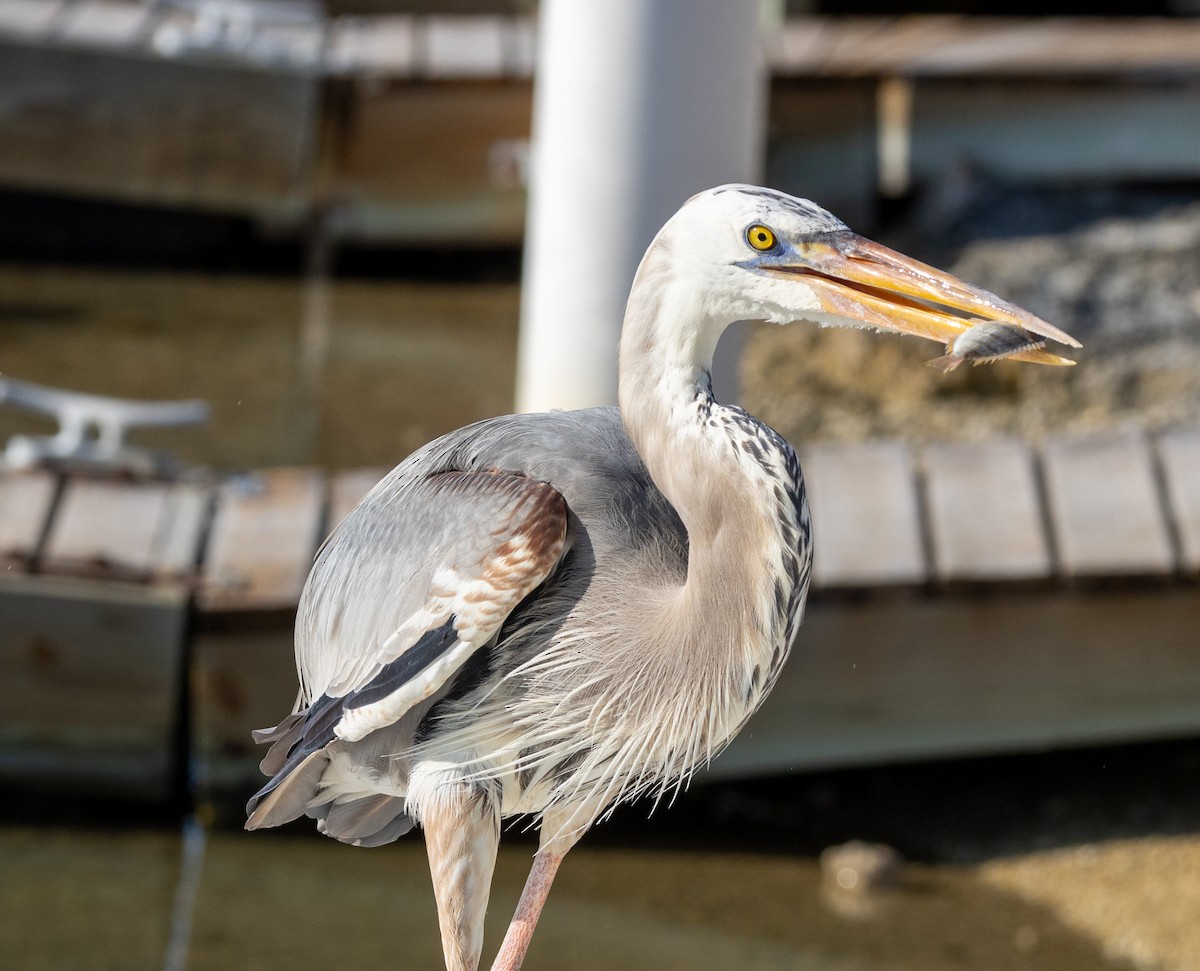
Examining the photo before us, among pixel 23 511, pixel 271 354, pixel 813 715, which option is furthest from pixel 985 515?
pixel 271 354

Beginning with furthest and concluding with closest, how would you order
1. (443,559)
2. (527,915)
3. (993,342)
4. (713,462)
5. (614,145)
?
1. (614,145)
2. (527,915)
3. (443,559)
4. (713,462)
5. (993,342)

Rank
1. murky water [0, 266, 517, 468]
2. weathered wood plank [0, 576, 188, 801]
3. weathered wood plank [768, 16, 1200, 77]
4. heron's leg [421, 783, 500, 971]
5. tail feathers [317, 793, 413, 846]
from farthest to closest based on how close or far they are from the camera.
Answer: weathered wood plank [768, 16, 1200, 77] → murky water [0, 266, 517, 468] → weathered wood plank [0, 576, 188, 801] → tail feathers [317, 793, 413, 846] → heron's leg [421, 783, 500, 971]

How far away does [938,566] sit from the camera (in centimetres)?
366

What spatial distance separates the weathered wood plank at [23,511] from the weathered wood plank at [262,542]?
1.28ft

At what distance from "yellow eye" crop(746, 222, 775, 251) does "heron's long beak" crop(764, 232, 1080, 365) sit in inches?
1.0

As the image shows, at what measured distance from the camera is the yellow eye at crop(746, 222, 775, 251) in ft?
6.14

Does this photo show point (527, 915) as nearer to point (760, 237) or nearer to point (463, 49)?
point (760, 237)

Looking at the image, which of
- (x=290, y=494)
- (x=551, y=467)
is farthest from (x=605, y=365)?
(x=551, y=467)

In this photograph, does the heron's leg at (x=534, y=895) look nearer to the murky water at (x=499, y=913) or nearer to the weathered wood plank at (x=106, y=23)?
the murky water at (x=499, y=913)

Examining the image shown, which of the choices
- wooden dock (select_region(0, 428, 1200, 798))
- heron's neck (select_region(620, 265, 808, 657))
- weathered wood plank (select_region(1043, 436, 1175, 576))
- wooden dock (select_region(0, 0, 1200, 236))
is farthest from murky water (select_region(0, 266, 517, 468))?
heron's neck (select_region(620, 265, 808, 657))

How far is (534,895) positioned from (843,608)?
4.66 ft

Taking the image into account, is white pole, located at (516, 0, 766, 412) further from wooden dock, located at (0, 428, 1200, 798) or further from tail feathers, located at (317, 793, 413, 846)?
tail feathers, located at (317, 793, 413, 846)

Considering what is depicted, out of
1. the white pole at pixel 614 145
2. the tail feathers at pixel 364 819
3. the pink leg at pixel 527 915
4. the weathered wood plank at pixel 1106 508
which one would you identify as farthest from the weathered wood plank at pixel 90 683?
the weathered wood plank at pixel 1106 508

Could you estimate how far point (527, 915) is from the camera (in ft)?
8.11
